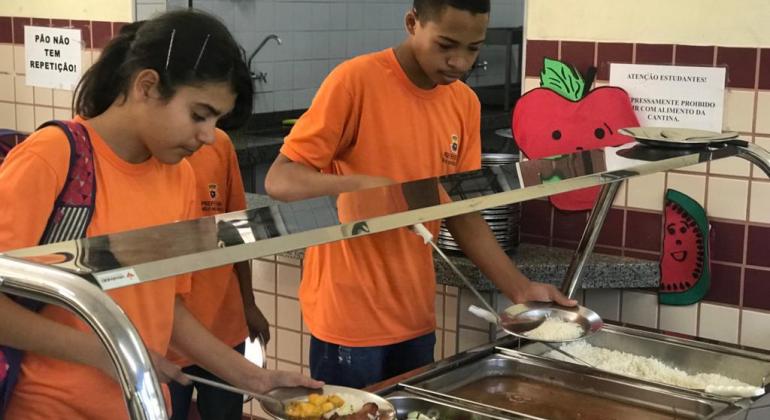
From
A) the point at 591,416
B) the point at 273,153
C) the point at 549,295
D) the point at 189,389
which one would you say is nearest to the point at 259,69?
the point at 273,153

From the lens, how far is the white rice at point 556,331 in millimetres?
2111

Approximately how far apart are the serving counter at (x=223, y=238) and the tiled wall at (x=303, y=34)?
2.99 m

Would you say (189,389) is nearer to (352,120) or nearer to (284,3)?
(352,120)

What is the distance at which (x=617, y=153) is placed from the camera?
7.22ft

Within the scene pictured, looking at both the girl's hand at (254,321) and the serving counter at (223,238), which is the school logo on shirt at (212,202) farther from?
the serving counter at (223,238)

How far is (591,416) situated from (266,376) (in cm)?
70

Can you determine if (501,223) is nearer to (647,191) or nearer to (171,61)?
(647,191)

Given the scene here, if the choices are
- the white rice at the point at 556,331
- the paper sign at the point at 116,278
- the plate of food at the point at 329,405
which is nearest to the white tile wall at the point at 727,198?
the white rice at the point at 556,331

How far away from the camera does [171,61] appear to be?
157cm

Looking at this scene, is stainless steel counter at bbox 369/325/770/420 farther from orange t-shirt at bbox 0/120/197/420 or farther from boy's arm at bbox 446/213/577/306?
orange t-shirt at bbox 0/120/197/420

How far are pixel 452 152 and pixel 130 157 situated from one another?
0.91 m

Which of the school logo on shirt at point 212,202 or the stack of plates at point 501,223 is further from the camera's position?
the stack of plates at point 501,223

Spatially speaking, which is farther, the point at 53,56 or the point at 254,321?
the point at 53,56

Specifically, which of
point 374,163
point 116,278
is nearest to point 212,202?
point 374,163
